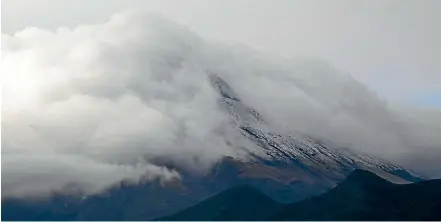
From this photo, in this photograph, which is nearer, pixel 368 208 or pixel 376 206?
pixel 368 208

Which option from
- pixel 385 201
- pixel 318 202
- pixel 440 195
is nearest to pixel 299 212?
pixel 318 202

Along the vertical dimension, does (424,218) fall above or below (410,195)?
below

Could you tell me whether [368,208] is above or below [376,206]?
below

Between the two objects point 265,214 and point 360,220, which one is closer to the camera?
point 360,220

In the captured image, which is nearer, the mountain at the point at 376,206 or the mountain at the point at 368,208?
the mountain at the point at 376,206

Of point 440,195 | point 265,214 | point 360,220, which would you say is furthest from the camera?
point 265,214

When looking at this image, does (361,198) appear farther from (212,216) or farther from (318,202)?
(212,216)

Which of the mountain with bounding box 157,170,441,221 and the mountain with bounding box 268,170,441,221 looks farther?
the mountain with bounding box 157,170,441,221

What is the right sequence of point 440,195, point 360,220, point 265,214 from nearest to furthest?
point 360,220 < point 440,195 < point 265,214
